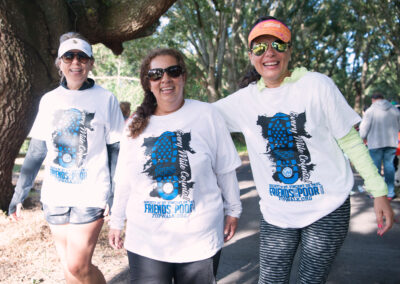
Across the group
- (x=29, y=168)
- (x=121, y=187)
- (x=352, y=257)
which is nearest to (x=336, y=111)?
(x=121, y=187)

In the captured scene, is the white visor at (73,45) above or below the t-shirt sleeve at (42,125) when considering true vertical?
above

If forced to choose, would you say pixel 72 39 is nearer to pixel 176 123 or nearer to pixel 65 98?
pixel 65 98

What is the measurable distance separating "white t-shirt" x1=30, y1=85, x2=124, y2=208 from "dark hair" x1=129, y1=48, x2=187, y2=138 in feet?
2.15

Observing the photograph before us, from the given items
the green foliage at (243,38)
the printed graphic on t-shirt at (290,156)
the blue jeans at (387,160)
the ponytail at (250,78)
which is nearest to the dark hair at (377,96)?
the blue jeans at (387,160)

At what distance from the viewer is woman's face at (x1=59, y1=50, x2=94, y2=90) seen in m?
2.76

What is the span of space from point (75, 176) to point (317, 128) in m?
1.71

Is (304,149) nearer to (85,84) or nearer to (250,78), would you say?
(250,78)

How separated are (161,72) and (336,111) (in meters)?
1.05

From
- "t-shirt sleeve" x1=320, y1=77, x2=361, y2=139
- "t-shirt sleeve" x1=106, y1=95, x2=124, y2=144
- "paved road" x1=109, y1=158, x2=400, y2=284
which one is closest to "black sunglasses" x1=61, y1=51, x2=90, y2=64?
"t-shirt sleeve" x1=106, y1=95, x2=124, y2=144

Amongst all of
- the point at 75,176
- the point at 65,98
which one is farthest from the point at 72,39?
the point at 75,176

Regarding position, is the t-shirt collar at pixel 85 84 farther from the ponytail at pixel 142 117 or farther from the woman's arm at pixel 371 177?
the woman's arm at pixel 371 177

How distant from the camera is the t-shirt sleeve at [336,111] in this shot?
2.09 metres

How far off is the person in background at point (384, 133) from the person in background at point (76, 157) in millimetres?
6086

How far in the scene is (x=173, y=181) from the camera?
6.57ft
